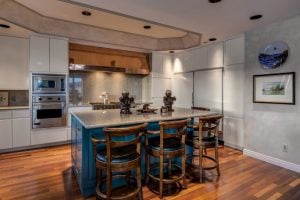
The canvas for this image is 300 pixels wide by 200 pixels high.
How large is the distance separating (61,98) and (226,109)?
12.5 feet

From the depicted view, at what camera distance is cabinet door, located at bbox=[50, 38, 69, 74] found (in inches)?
161

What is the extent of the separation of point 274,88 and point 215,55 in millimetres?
1629

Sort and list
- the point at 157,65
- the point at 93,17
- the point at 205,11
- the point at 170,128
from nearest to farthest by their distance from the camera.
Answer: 1. the point at 170,128
2. the point at 205,11
3. the point at 93,17
4. the point at 157,65

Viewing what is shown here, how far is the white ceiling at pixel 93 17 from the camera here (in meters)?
3.18

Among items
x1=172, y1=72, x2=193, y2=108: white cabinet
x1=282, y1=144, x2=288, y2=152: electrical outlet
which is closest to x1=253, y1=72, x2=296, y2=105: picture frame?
x1=282, y1=144, x2=288, y2=152: electrical outlet

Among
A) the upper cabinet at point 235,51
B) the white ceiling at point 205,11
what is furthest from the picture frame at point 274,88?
the white ceiling at point 205,11

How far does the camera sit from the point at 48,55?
405 cm

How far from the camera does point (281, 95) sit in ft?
10.3

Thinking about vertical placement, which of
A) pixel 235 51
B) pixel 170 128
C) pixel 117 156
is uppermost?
pixel 235 51

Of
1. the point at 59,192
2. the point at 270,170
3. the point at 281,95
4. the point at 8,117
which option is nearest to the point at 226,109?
the point at 281,95

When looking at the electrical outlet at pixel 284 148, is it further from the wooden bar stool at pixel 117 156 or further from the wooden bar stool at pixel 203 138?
the wooden bar stool at pixel 117 156

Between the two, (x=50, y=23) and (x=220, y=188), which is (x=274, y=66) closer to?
(x=220, y=188)

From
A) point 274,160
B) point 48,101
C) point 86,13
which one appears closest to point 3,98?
point 48,101

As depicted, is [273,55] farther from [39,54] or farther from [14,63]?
[14,63]
